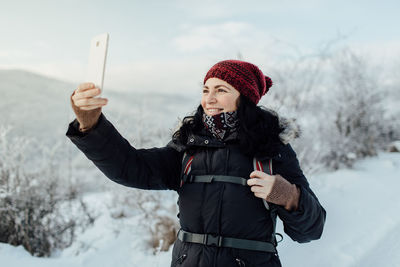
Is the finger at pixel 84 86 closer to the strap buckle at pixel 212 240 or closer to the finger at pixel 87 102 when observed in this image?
the finger at pixel 87 102

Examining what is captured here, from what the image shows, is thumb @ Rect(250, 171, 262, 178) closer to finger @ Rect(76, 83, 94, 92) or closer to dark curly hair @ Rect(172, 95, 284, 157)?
dark curly hair @ Rect(172, 95, 284, 157)

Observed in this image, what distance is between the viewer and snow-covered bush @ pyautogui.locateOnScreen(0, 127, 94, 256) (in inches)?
214

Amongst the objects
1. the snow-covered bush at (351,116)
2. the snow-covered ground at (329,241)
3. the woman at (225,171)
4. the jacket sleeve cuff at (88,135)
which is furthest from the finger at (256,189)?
the snow-covered bush at (351,116)

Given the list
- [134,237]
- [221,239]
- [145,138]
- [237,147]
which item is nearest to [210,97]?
[237,147]

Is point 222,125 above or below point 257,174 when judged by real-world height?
above

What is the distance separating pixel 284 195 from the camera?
1.67 m

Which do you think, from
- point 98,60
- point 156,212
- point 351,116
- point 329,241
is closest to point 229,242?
point 98,60

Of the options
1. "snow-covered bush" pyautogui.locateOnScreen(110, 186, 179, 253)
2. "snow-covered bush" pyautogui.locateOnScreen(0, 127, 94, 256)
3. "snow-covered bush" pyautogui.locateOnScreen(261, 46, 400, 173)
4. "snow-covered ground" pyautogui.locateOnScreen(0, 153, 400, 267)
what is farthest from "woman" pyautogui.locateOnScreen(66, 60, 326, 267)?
"snow-covered bush" pyautogui.locateOnScreen(261, 46, 400, 173)

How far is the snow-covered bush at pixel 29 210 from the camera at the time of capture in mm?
5434

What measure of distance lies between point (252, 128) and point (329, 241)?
3492 millimetres

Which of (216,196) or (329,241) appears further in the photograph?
(329,241)

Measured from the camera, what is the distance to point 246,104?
2018 mm

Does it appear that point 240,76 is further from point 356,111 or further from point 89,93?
Answer: point 356,111

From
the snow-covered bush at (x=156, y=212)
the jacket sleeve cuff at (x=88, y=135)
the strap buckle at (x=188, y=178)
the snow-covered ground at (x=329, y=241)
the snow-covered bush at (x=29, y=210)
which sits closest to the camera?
the jacket sleeve cuff at (x=88, y=135)
